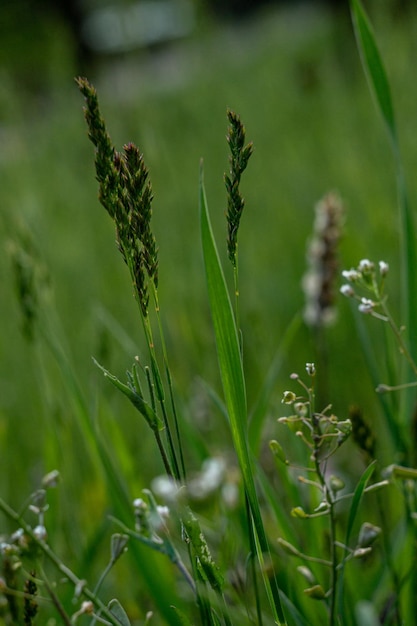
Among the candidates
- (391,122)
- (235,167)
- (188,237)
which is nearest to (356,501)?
(235,167)

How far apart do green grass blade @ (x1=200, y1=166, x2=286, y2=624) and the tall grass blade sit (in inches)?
11.3

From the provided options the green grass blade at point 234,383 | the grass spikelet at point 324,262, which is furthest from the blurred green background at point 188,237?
the green grass blade at point 234,383

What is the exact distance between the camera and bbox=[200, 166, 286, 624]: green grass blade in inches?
20.5

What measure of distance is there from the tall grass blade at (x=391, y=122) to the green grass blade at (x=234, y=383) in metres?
0.29

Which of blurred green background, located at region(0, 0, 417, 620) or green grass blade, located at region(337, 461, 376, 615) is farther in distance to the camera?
blurred green background, located at region(0, 0, 417, 620)

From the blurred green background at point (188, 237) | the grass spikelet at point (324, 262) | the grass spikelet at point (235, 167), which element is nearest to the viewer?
the grass spikelet at point (235, 167)

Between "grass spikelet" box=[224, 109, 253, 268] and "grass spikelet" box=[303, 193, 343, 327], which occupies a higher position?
"grass spikelet" box=[224, 109, 253, 268]

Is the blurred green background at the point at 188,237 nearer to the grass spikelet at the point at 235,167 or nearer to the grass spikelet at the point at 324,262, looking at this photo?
the grass spikelet at the point at 324,262

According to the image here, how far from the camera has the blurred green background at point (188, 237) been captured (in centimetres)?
124

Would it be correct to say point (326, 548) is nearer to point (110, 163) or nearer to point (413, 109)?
point (110, 163)

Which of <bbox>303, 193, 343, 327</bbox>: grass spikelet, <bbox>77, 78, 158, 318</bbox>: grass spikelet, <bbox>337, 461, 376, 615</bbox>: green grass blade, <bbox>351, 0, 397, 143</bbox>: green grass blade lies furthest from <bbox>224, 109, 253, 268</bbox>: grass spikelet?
<bbox>303, 193, 343, 327</bbox>: grass spikelet

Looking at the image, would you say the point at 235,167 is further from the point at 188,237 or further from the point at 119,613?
the point at 188,237

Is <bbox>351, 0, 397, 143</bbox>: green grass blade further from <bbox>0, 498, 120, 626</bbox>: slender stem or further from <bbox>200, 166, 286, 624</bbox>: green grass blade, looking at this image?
<bbox>0, 498, 120, 626</bbox>: slender stem

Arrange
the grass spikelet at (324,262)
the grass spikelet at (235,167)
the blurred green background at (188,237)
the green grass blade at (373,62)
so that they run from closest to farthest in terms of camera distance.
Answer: the grass spikelet at (235,167), the green grass blade at (373,62), the grass spikelet at (324,262), the blurred green background at (188,237)
